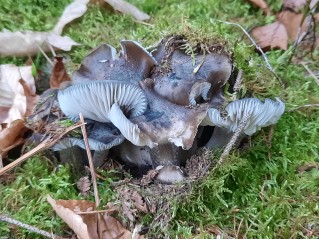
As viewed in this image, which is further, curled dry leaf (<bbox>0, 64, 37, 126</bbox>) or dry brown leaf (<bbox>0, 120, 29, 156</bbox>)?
curled dry leaf (<bbox>0, 64, 37, 126</bbox>)

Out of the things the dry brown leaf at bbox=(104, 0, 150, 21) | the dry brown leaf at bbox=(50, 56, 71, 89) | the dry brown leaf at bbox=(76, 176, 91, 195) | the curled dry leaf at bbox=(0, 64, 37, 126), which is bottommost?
the dry brown leaf at bbox=(76, 176, 91, 195)

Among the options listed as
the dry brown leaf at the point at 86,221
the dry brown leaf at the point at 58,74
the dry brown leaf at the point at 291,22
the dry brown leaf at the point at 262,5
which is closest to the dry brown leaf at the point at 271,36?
the dry brown leaf at the point at 291,22

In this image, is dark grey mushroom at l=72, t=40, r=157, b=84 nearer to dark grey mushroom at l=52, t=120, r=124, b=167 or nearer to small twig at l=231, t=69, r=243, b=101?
dark grey mushroom at l=52, t=120, r=124, b=167

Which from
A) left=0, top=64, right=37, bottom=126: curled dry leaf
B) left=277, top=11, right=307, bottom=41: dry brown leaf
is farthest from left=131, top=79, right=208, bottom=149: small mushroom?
left=277, top=11, right=307, bottom=41: dry brown leaf

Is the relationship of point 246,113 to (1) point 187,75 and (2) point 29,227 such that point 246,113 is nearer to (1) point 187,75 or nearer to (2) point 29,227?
(1) point 187,75

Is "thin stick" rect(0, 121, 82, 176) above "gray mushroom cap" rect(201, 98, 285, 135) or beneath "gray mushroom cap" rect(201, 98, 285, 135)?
beneath

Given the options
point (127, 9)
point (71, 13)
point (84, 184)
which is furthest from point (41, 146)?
point (127, 9)
